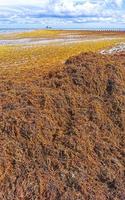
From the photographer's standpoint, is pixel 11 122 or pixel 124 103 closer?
pixel 11 122

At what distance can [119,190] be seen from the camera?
736 centimetres

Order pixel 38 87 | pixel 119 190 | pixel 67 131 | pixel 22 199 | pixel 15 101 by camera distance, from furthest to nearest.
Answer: pixel 38 87
pixel 15 101
pixel 67 131
pixel 119 190
pixel 22 199

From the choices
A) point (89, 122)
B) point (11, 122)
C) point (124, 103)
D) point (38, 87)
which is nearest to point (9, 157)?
point (11, 122)

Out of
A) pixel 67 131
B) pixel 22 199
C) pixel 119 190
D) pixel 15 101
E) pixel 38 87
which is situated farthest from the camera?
pixel 38 87

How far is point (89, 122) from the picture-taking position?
8.38 metres

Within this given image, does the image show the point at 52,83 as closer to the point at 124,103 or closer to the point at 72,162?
the point at 124,103

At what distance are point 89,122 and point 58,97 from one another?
96cm

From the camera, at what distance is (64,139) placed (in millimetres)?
7812

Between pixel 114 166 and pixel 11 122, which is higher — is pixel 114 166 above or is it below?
below

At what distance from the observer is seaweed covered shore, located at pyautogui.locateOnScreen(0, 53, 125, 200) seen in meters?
7.15

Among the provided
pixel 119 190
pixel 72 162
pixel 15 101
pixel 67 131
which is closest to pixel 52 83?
pixel 15 101

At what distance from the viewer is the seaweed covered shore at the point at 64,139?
7148 mm

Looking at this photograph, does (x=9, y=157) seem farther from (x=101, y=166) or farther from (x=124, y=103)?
(x=124, y=103)

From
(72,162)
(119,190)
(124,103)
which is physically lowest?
(119,190)
